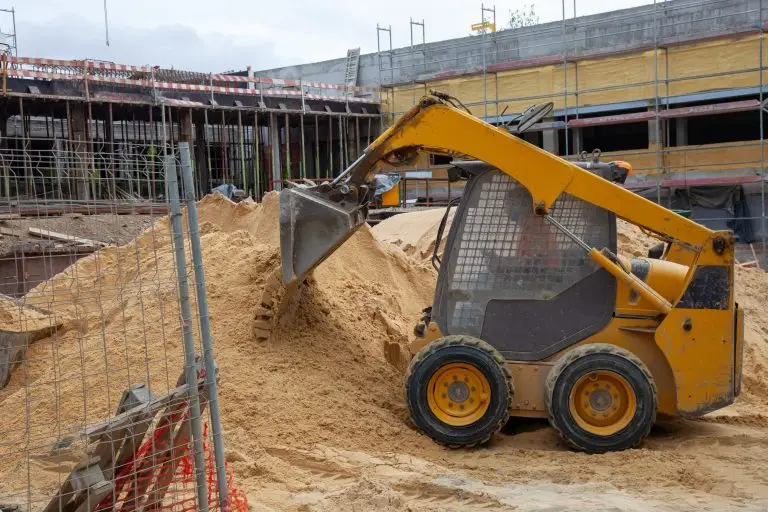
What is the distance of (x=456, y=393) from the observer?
716 centimetres

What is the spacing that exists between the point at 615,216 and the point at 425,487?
2.86 m

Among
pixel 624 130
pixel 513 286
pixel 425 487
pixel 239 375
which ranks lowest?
pixel 425 487

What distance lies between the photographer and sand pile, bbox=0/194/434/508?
6.81 meters

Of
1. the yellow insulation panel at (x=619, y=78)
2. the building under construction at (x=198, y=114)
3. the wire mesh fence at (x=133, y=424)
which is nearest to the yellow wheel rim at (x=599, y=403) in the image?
the wire mesh fence at (x=133, y=424)

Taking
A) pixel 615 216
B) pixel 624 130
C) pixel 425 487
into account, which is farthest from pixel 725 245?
pixel 624 130

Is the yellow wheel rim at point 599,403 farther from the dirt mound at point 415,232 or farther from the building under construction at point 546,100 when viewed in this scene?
the building under construction at point 546,100

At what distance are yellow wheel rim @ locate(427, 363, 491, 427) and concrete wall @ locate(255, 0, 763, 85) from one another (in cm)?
1631

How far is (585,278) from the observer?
24.0 feet

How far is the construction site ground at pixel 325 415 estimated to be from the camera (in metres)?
5.72

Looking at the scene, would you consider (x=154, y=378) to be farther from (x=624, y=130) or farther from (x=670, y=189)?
(x=624, y=130)

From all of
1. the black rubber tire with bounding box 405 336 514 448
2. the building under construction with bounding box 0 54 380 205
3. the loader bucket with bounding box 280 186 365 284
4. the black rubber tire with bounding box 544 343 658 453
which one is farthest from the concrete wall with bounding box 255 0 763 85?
the black rubber tire with bounding box 405 336 514 448

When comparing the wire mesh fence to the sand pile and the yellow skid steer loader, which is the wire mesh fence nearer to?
the sand pile

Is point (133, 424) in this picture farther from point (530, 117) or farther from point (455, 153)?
point (530, 117)

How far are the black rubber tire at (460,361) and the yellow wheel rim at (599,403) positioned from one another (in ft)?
1.75
